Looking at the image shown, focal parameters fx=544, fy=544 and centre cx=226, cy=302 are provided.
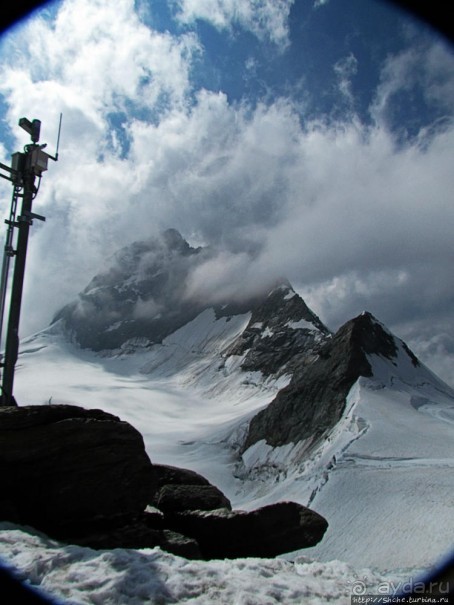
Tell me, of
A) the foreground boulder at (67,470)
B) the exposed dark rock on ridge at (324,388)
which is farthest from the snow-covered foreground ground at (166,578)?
the exposed dark rock on ridge at (324,388)

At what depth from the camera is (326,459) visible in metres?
46.2

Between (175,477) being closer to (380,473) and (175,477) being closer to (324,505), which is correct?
(324,505)

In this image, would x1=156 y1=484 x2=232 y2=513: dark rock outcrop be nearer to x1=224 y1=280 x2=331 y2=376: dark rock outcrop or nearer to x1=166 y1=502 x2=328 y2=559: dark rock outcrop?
x1=166 y1=502 x2=328 y2=559: dark rock outcrop

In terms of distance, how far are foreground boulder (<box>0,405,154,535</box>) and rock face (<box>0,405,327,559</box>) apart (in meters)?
0.02

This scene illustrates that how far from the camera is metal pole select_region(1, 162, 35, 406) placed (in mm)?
12047

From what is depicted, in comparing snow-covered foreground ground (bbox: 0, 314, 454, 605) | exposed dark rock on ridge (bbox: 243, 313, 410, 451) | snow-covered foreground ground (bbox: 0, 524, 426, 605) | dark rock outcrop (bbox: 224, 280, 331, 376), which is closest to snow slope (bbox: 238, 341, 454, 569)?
snow-covered foreground ground (bbox: 0, 314, 454, 605)

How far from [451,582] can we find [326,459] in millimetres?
39430

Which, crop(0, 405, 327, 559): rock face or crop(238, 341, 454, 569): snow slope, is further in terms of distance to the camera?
crop(238, 341, 454, 569): snow slope

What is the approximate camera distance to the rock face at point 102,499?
978cm

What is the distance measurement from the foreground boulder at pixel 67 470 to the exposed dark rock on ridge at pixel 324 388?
4786 cm

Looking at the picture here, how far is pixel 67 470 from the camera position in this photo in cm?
1017

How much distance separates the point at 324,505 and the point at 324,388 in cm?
2823

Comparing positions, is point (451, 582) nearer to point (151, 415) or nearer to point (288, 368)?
point (151, 415)

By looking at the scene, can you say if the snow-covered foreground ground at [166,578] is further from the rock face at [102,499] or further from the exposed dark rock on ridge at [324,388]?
the exposed dark rock on ridge at [324,388]
